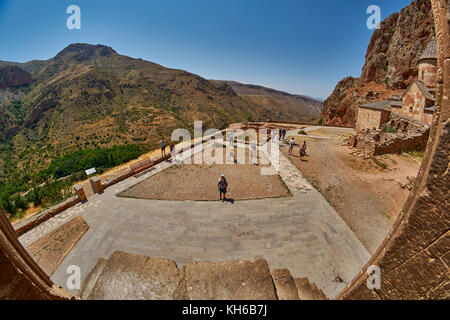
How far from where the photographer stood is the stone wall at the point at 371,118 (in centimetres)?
1619

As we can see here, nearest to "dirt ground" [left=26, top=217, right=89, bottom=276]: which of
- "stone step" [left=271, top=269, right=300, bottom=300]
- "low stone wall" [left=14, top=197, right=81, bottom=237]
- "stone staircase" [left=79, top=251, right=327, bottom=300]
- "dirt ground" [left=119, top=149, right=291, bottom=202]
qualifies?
"low stone wall" [left=14, top=197, right=81, bottom=237]

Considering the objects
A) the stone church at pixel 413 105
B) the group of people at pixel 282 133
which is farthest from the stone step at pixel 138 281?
the stone church at pixel 413 105

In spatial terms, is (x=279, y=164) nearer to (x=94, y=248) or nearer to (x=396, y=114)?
(x=94, y=248)

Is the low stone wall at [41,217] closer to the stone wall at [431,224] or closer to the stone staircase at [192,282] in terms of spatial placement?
the stone staircase at [192,282]

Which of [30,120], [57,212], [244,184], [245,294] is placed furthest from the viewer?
[30,120]

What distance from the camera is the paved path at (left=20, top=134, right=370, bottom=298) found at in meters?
5.38

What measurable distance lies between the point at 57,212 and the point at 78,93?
70299 millimetres

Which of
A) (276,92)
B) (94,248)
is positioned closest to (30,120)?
(94,248)

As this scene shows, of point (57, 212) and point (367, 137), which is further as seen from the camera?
point (367, 137)

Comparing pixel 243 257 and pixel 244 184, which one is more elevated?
pixel 244 184

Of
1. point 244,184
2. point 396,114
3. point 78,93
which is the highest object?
point 78,93

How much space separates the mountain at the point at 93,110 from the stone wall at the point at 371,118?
38.4 m

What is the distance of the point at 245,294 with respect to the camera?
2662 millimetres

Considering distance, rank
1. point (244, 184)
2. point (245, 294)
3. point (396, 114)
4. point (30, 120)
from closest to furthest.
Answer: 1. point (245, 294)
2. point (244, 184)
3. point (396, 114)
4. point (30, 120)
